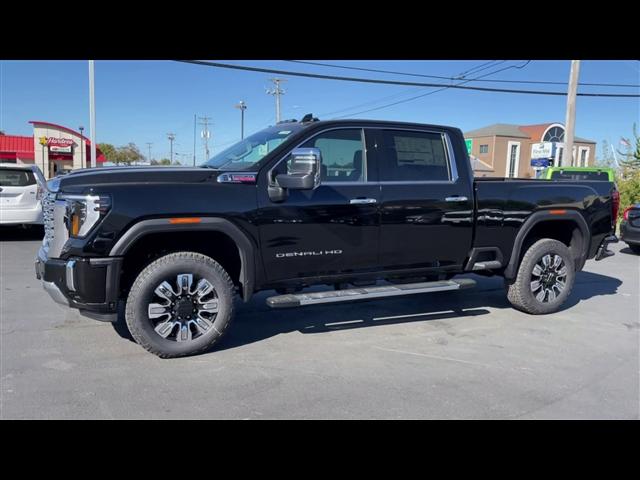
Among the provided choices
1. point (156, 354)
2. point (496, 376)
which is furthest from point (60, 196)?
point (496, 376)

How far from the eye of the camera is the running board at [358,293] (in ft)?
14.2

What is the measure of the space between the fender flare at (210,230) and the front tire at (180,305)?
17cm

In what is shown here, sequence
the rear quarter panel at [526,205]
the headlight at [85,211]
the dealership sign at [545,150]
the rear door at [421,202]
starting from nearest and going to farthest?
the headlight at [85,211], the rear door at [421,202], the rear quarter panel at [526,205], the dealership sign at [545,150]

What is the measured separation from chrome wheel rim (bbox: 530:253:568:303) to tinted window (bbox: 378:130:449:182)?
170 centimetres

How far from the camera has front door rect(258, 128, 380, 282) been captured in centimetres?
436

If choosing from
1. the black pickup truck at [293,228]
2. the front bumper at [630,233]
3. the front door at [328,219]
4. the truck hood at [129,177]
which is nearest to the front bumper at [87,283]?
the black pickup truck at [293,228]

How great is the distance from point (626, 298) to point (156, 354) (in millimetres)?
6346

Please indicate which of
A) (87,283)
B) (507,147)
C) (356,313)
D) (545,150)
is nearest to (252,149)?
(87,283)

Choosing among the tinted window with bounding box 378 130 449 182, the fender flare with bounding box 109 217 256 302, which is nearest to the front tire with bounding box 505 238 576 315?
the tinted window with bounding box 378 130 449 182

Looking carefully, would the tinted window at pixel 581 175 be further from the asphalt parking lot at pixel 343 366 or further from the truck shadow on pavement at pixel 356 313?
the asphalt parking lot at pixel 343 366

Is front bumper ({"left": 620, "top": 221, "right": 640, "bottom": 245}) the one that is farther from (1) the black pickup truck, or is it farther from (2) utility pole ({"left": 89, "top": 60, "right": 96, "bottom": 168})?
(2) utility pole ({"left": 89, "top": 60, "right": 96, "bottom": 168})

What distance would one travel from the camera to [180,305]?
415cm

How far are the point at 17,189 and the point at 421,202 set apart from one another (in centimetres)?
892

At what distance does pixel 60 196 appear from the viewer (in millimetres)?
4008
